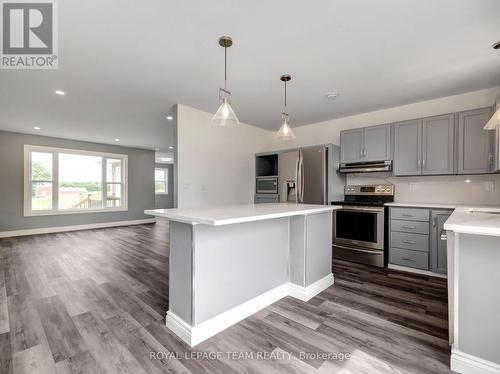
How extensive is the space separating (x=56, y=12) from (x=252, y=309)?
2.91 metres

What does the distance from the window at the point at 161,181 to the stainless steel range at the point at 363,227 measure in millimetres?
8216

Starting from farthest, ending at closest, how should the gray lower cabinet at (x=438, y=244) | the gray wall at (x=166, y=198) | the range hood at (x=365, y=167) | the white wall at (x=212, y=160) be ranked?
the gray wall at (x=166, y=198) → the white wall at (x=212, y=160) → the range hood at (x=365, y=167) → the gray lower cabinet at (x=438, y=244)

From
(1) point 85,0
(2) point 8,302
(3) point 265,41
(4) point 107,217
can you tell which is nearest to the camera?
(1) point 85,0

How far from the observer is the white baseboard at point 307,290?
243 centimetres

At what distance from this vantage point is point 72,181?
6.40 m

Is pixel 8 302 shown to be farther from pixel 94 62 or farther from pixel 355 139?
pixel 355 139

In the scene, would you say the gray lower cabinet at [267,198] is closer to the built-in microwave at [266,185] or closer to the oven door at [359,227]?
the built-in microwave at [266,185]

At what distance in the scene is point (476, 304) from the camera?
4.63ft

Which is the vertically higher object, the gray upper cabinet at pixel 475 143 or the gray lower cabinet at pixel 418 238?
the gray upper cabinet at pixel 475 143

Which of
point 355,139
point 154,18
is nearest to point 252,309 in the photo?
point 154,18

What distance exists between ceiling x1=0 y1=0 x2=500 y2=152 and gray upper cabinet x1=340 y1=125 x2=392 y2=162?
1.37 ft

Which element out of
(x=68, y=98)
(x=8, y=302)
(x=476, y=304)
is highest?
(x=68, y=98)

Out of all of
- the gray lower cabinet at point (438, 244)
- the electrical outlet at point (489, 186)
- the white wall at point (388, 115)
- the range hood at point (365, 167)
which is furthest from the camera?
the range hood at point (365, 167)

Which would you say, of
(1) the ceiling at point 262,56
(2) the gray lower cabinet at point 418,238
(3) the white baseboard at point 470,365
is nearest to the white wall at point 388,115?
(1) the ceiling at point 262,56
